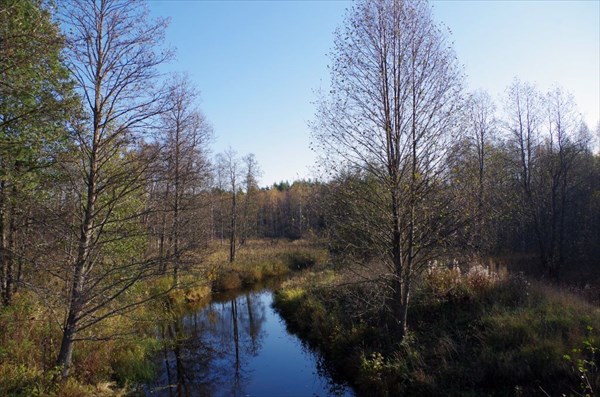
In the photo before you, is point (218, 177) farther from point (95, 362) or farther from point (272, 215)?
point (272, 215)

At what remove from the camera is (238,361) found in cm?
1109

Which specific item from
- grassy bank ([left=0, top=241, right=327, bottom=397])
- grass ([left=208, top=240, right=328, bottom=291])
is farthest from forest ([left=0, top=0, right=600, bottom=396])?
grass ([left=208, top=240, right=328, bottom=291])

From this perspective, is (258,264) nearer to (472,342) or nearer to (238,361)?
(238,361)

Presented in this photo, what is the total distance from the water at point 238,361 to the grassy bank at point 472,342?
2.65ft

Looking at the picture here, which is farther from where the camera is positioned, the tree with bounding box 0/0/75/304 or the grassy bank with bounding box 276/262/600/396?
the grassy bank with bounding box 276/262/600/396

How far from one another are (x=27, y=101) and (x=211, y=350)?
8.45m

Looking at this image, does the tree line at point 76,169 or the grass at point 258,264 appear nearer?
the tree line at point 76,169

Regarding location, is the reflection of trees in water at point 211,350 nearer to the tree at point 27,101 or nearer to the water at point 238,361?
the water at point 238,361

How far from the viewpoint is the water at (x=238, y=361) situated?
9.05m

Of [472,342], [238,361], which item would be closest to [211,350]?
[238,361]

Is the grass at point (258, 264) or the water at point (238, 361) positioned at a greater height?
the grass at point (258, 264)

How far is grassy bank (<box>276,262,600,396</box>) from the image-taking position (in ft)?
21.5

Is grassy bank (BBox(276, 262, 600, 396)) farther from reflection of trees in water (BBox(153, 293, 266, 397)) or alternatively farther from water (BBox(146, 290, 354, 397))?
reflection of trees in water (BBox(153, 293, 266, 397))

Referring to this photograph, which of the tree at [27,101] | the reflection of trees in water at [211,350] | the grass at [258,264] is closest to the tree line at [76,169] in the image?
the tree at [27,101]
